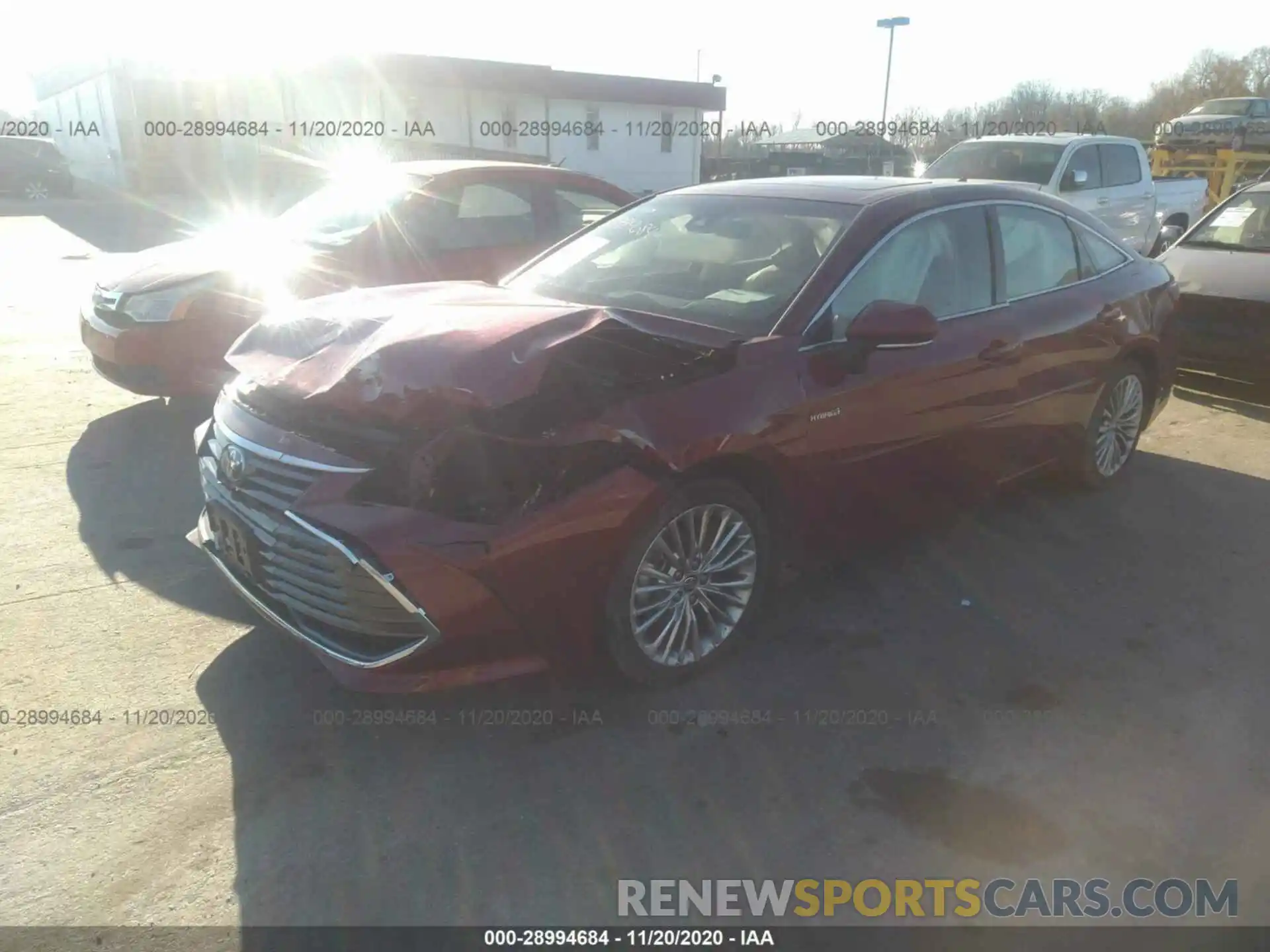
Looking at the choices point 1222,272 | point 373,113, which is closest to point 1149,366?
point 1222,272

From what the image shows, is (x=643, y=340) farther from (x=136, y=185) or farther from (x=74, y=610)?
(x=136, y=185)

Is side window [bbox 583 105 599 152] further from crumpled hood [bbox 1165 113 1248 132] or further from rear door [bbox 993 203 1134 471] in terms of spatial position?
rear door [bbox 993 203 1134 471]

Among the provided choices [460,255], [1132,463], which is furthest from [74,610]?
[1132,463]

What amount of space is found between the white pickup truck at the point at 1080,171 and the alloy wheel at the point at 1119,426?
5.88 metres

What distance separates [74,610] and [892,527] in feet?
10.6

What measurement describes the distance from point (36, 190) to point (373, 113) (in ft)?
30.6

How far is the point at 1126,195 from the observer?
11641 millimetres

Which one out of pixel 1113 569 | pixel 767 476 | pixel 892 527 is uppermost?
pixel 767 476

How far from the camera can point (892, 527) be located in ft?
12.8

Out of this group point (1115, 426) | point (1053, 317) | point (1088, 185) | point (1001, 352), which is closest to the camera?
point (1001, 352)

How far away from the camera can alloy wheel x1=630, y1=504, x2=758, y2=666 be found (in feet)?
10.2

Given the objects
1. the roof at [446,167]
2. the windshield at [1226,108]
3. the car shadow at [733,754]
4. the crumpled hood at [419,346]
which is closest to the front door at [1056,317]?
the car shadow at [733,754]

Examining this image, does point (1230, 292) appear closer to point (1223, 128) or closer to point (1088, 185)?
point (1088, 185)

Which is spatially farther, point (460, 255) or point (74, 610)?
point (460, 255)
